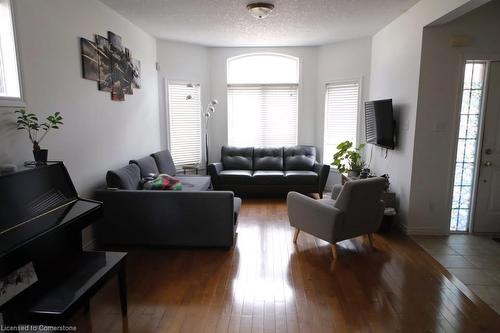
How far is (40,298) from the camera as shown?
1.72 metres

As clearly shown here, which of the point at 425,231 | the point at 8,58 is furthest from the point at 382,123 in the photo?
the point at 8,58

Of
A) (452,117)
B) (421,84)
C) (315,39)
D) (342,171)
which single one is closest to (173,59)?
(315,39)

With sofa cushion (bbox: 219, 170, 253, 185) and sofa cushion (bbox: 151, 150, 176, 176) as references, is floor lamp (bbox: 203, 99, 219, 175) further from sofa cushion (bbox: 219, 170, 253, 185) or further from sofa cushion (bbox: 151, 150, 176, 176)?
sofa cushion (bbox: 151, 150, 176, 176)

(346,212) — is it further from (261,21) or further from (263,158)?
(263,158)

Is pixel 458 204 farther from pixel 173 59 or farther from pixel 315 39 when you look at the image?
pixel 173 59

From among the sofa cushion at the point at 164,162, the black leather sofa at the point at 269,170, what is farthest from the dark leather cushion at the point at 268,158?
the sofa cushion at the point at 164,162

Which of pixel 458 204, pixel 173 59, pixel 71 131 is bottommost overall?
pixel 458 204

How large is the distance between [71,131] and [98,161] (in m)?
0.57

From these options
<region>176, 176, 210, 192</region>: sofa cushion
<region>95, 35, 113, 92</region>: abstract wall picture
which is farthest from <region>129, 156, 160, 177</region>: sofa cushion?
<region>95, 35, 113, 92</region>: abstract wall picture

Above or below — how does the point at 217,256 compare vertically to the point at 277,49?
below

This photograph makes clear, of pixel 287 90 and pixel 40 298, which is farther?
pixel 287 90

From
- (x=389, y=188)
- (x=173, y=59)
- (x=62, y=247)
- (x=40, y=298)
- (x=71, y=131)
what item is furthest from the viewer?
(x=173, y=59)

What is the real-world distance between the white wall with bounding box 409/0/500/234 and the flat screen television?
16.9 inches

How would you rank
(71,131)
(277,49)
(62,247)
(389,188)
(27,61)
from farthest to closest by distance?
1. (277,49)
2. (389,188)
3. (71,131)
4. (27,61)
5. (62,247)
